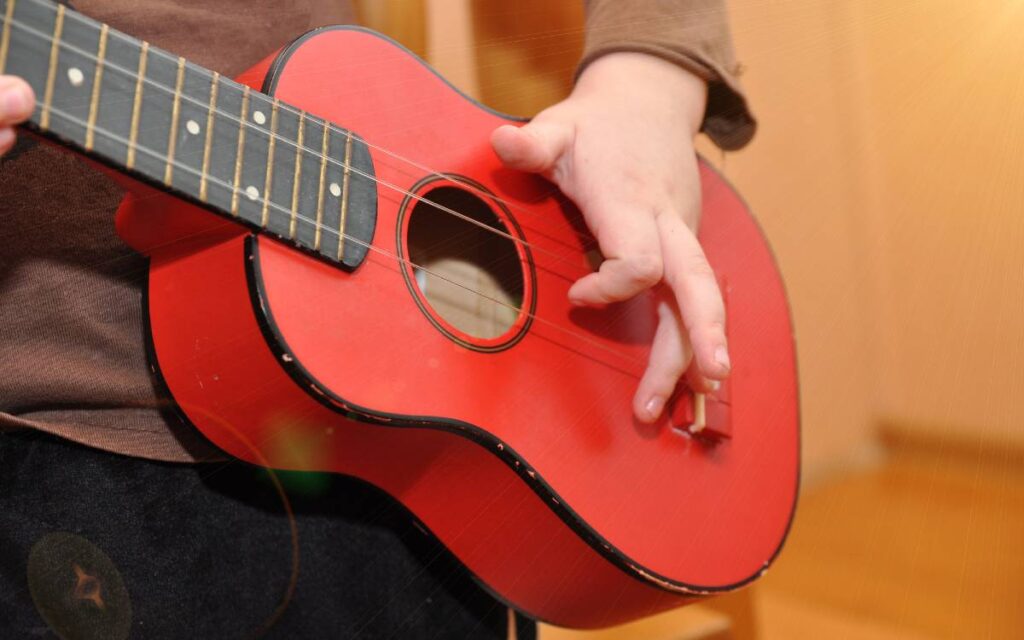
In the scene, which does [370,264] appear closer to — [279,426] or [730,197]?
[279,426]

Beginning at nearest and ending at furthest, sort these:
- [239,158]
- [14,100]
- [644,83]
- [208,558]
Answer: [14,100]
[239,158]
[208,558]
[644,83]

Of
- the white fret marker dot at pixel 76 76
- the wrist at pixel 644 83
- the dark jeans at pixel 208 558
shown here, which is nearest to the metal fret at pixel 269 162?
the white fret marker dot at pixel 76 76

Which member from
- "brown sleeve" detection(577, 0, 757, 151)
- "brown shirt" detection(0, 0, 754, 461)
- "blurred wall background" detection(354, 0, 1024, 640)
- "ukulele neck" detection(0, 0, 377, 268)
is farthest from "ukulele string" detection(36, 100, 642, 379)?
"blurred wall background" detection(354, 0, 1024, 640)

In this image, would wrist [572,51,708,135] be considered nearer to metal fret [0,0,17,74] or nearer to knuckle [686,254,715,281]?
knuckle [686,254,715,281]

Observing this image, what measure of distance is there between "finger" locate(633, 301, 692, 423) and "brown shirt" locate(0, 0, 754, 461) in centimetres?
31

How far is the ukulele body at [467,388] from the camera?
0.44 m

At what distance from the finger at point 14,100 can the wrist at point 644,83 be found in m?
0.45

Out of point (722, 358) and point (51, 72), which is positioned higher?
point (51, 72)

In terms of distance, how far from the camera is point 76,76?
1.09 ft

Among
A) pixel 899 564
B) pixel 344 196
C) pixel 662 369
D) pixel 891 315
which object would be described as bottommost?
pixel 899 564

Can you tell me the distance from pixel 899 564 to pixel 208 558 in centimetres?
123

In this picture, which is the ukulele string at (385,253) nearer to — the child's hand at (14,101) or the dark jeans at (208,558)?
the child's hand at (14,101)

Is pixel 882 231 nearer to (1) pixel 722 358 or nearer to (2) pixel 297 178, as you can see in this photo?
(1) pixel 722 358

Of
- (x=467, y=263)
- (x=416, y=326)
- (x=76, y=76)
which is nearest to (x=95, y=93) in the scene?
(x=76, y=76)
